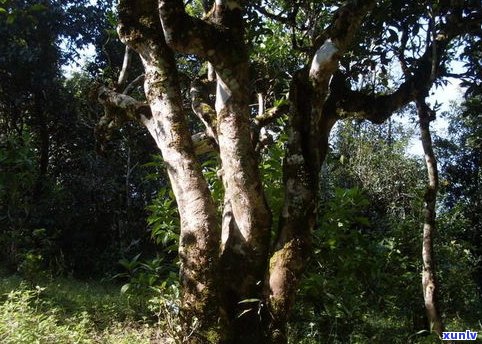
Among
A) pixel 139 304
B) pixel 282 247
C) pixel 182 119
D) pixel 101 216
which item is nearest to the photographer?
pixel 282 247

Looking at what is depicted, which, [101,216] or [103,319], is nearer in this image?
[103,319]

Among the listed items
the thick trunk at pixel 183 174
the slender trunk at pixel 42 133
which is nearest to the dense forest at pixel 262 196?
the thick trunk at pixel 183 174

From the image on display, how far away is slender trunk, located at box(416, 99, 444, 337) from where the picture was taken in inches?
147

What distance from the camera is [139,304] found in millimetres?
4648

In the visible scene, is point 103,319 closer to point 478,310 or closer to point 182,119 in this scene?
point 182,119

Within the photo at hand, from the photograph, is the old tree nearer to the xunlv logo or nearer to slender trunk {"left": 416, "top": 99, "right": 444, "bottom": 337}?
slender trunk {"left": 416, "top": 99, "right": 444, "bottom": 337}

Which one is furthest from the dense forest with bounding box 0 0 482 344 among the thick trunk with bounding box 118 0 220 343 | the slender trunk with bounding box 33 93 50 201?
the slender trunk with bounding box 33 93 50 201

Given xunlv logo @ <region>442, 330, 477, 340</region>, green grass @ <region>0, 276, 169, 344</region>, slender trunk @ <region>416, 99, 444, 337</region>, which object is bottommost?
green grass @ <region>0, 276, 169, 344</region>

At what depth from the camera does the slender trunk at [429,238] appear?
3723 millimetres

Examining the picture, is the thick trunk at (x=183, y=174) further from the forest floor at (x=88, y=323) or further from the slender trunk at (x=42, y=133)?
the slender trunk at (x=42, y=133)

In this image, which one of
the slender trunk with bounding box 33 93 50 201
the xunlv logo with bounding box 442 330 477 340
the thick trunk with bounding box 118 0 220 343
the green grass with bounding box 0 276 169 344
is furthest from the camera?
the slender trunk with bounding box 33 93 50 201

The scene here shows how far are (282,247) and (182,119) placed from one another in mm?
1145

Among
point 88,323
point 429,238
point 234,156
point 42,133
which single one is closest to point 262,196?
point 234,156

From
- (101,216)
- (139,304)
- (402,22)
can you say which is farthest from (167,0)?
(101,216)
